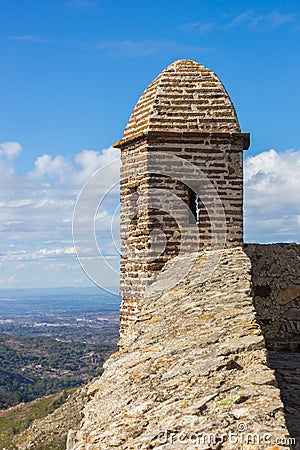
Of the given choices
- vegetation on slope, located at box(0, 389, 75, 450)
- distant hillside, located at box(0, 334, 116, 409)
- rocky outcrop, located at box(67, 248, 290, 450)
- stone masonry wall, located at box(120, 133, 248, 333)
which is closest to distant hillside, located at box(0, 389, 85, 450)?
vegetation on slope, located at box(0, 389, 75, 450)

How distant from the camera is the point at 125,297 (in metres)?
7.79

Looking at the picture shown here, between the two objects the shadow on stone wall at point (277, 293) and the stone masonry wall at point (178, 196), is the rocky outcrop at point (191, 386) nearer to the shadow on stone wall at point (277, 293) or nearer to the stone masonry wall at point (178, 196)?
the stone masonry wall at point (178, 196)

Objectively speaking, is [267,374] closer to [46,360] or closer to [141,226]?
[141,226]

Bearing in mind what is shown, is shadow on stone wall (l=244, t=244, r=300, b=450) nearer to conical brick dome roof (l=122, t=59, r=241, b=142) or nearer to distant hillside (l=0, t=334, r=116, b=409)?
conical brick dome roof (l=122, t=59, r=241, b=142)

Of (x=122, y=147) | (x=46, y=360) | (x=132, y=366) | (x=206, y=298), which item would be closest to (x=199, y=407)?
(x=132, y=366)

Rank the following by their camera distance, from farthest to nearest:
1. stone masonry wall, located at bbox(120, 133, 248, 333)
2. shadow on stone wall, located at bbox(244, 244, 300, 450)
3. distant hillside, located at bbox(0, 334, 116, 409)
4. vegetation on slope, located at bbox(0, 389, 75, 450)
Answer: distant hillside, located at bbox(0, 334, 116, 409) → vegetation on slope, located at bbox(0, 389, 75, 450) → shadow on stone wall, located at bbox(244, 244, 300, 450) → stone masonry wall, located at bbox(120, 133, 248, 333)

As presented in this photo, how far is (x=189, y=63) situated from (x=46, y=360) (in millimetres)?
98647

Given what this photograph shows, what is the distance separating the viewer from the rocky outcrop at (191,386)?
3.13m

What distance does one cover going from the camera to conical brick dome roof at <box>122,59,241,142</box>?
24.7 ft

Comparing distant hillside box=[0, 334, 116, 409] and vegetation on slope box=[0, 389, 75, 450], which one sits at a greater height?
vegetation on slope box=[0, 389, 75, 450]

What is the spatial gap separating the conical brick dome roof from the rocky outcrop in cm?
282

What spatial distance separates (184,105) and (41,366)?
9459cm

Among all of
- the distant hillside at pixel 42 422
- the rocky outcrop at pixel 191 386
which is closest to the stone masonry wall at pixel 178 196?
the rocky outcrop at pixel 191 386

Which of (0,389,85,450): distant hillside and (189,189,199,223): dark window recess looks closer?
(189,189,199,223): dark window recess
